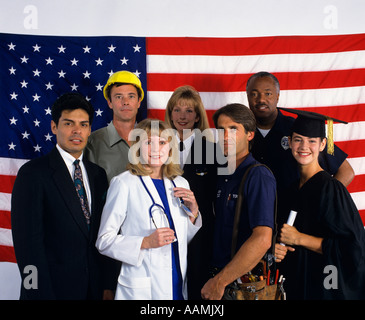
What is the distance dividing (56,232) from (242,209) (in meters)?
1.21

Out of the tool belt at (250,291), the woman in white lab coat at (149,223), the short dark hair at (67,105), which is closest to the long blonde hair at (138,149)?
the woman in white lab coat at (149,223)

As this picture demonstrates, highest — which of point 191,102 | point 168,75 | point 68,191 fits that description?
point 168,75

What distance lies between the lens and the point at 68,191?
2.51m

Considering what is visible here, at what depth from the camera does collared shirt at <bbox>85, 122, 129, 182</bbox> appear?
11.2ft

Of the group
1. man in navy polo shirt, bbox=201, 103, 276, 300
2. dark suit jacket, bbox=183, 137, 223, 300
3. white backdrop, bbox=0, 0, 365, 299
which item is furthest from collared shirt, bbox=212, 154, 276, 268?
white backdrop, bbox=0, 0, 365, 299

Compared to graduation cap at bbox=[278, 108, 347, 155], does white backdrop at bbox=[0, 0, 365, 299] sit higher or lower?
higher

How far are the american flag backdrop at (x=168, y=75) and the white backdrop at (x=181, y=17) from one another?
0.23m

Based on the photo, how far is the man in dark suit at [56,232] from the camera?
94.3 inches

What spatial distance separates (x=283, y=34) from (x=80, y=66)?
7.68 ft

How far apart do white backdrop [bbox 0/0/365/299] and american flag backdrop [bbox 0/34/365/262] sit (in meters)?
0.23

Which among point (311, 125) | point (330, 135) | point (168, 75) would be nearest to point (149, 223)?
point (311, 125)

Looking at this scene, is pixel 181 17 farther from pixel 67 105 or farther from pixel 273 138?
pixel 67 105

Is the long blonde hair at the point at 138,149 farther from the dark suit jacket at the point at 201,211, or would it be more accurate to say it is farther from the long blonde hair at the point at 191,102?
the long blonde hair at the point at 191,102

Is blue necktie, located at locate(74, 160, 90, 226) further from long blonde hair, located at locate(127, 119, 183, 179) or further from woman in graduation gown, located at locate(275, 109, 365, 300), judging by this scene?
woman in graduation gown, located at locate(275, 109, 365, 300)
